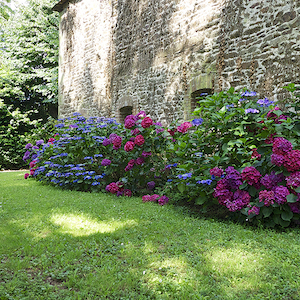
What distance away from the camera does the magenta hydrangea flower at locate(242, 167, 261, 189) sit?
11.3 ft

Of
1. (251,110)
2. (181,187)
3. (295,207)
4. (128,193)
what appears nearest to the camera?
(295,207)

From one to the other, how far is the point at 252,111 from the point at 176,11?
5109 millimetres

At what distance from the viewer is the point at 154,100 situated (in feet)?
28.1

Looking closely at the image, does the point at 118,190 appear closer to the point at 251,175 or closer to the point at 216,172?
the point at 216,172

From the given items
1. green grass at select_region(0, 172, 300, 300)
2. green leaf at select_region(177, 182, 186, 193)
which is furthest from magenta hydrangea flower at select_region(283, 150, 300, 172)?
green leaf at select_region(177, 182, 186, 193)

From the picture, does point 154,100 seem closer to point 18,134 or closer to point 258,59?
point 258,59

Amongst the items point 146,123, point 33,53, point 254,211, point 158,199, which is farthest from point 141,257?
point 33,53

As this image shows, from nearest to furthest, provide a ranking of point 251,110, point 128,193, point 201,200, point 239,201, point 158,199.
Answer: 1. point 239,201
2. point 251,110
3. point 201,200
4. point 158,199
5. point 128,193

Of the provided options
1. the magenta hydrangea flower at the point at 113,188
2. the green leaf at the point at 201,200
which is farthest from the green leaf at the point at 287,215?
the magenta hydrangea flower at the point at 113,188

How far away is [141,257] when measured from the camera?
2.69 m

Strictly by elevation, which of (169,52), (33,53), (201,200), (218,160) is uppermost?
(33,53)

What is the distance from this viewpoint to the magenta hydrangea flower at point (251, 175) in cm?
344

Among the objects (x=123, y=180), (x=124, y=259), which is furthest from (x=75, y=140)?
(x=124, y=259)

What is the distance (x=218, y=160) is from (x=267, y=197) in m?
0.84
